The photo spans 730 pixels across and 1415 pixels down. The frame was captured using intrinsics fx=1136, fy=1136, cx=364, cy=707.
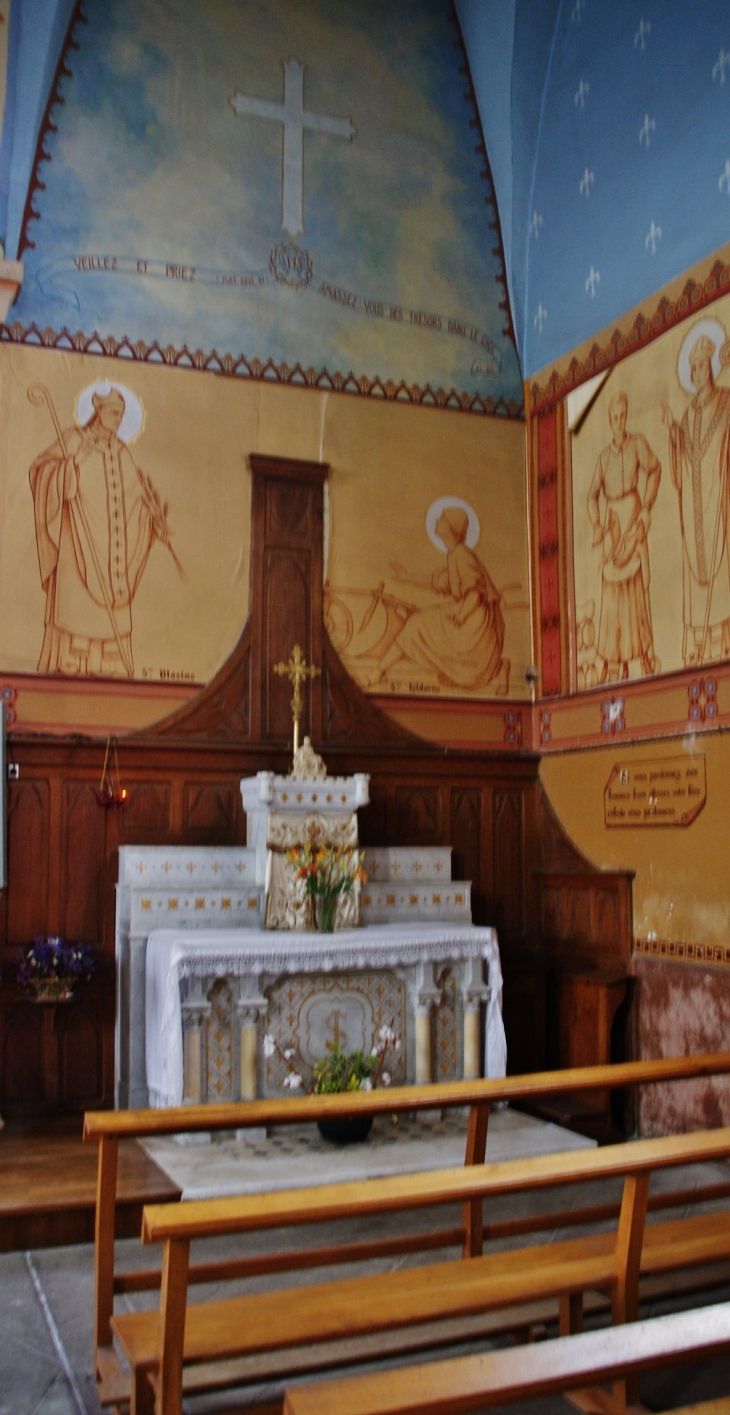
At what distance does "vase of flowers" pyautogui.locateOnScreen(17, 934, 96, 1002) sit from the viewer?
265 inches

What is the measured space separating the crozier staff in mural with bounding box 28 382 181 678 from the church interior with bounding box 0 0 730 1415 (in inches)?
0.9

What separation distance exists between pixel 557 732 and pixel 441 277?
11.8 feet

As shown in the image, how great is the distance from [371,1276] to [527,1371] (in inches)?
30.6

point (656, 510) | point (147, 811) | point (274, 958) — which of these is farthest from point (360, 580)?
point (274, 958)

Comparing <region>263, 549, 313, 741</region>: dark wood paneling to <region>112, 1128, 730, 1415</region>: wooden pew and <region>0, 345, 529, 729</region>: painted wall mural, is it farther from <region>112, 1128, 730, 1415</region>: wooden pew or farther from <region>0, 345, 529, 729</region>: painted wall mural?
<region>112, 1128, 730, 1415</region>: wooden pew

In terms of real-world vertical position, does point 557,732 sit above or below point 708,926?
above

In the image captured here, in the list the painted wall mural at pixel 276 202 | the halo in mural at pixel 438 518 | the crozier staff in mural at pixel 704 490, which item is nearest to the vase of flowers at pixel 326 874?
the crozier staff in mural at pixel 704 490

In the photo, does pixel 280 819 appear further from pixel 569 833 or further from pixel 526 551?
pixel 526 551

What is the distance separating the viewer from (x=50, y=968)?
678cm

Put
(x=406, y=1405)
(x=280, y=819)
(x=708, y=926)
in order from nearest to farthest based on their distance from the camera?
(x=406, y=1405), (x=708, y=926), (x=280, y=819)

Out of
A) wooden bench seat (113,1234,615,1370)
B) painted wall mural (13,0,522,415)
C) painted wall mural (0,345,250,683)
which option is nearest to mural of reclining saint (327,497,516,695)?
painted wall mural (0,345,250,683)

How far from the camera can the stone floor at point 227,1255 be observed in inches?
144

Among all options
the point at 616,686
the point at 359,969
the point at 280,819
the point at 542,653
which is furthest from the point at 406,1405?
the point at 542,653

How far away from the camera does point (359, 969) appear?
268 inches
